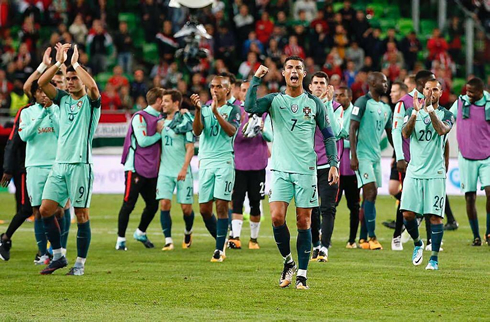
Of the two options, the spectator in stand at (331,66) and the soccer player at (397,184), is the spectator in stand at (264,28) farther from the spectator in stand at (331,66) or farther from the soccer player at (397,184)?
the soccer player at (397,184)

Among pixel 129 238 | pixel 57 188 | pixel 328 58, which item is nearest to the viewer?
pixel 57 188

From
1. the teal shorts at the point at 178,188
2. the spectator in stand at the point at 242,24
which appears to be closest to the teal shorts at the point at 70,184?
the teal shorts at the point at 178,188

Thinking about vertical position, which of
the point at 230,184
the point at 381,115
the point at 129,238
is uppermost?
the point at 381,115

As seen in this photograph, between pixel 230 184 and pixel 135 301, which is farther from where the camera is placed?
pixel 230 184

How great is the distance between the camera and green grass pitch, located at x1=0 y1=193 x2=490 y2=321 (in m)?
8.51

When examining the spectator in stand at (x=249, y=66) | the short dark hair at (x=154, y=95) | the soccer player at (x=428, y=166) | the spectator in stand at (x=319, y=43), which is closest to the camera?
the soccer player at (x=428, y=166)

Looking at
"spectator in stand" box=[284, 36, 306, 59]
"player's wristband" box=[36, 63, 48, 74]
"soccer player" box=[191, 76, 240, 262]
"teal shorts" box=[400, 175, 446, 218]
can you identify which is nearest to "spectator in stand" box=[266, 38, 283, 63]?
"spectator in stand" box=[284, 36, 306, 59]

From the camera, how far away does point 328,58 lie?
90.7ft

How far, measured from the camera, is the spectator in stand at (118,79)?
2616 centimetres

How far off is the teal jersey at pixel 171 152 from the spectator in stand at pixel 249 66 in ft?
38.5

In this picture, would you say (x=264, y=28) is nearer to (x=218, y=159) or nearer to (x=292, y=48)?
(x=292, y=48)

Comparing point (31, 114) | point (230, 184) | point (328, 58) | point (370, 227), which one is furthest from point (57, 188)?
point (328, 58)

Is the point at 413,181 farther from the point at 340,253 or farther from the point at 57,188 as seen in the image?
the point at 57,188

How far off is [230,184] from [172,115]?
226 cm
